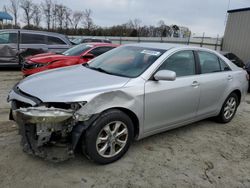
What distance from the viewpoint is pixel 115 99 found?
293 centimetres

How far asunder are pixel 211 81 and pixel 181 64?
0.73m

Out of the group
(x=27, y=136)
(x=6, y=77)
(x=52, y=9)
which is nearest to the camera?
(x=27, y=136)

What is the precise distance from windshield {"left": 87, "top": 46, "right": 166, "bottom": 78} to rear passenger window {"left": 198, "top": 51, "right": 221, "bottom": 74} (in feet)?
2.99

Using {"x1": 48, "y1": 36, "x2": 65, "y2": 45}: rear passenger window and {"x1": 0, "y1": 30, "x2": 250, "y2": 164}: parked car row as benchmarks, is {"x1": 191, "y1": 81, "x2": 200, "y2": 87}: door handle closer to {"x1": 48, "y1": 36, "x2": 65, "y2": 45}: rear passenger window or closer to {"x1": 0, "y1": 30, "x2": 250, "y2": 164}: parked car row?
{"x1": 0, "y1": 30, "x2": 250, "y2": 164}: parked car row

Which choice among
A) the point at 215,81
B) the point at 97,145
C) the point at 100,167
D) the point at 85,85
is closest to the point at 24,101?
the point at 85,85

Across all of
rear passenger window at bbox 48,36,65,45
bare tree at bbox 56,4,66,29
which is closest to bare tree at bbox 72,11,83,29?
bare tree at bbox 56,4,66,29

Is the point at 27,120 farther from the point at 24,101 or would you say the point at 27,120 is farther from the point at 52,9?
the point at 52,9

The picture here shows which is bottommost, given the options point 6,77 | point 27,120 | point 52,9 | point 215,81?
point 6,77

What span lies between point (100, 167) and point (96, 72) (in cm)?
136

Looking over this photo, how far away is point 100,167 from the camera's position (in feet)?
9.86

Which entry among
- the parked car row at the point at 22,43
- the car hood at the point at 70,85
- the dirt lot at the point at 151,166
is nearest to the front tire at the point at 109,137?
the dirt lot at the point at 151,166

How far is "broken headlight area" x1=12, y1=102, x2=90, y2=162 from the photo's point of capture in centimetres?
255

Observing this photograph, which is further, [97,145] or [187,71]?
[187,71]

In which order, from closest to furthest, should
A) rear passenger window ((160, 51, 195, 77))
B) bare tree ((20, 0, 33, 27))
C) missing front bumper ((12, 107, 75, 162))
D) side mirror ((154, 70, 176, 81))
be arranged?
missing front bumper ((12, 107, 75, 162)), side mirror ((154, 70, 176, 81)), rear passenger window ((160, 51, 195, 77)), bare tree ((20, 0, 33, 27))
